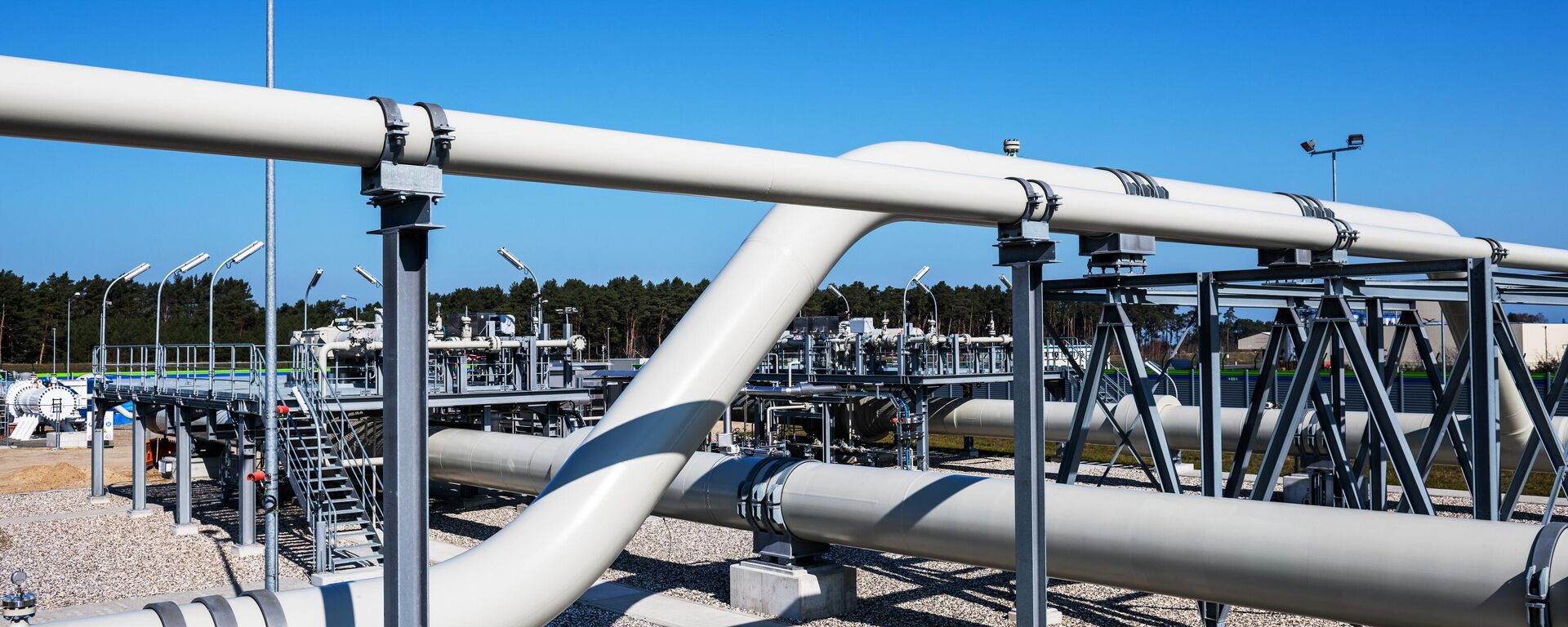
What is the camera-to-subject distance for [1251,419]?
11.7 meters

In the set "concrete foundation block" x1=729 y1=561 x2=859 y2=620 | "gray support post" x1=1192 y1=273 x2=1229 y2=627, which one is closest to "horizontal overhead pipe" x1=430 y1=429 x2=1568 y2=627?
"concrete foundation block" x1=729 y1=561 x2=859 y2=620

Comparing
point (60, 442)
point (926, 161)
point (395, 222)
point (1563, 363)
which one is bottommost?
point (60, 442)

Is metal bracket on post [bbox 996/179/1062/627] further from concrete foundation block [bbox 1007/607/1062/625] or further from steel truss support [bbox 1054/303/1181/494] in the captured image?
concrete foundation block [bbox 1007/607/1062/625]

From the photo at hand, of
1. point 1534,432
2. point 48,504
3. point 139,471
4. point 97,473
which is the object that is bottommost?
point 48,504

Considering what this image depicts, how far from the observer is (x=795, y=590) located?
43.8 feet

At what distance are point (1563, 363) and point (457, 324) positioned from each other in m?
18.4

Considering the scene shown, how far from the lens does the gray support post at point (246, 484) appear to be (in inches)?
721

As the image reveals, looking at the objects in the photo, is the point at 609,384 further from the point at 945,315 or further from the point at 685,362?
the point at 945,315

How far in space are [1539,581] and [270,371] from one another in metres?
12.4

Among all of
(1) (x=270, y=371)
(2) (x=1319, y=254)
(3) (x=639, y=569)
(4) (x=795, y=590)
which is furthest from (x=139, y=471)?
(2) (x=1319, y=254)

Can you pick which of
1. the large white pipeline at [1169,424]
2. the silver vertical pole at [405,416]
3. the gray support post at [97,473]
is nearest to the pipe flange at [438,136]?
the silver vertical pole at [405,416]

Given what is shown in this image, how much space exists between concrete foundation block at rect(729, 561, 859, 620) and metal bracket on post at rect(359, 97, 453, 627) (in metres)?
7.68

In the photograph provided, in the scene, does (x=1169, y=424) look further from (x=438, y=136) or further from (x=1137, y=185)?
(x=438, y=136)

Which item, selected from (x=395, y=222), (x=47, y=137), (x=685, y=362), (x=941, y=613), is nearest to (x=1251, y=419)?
(x=941, y=613)
